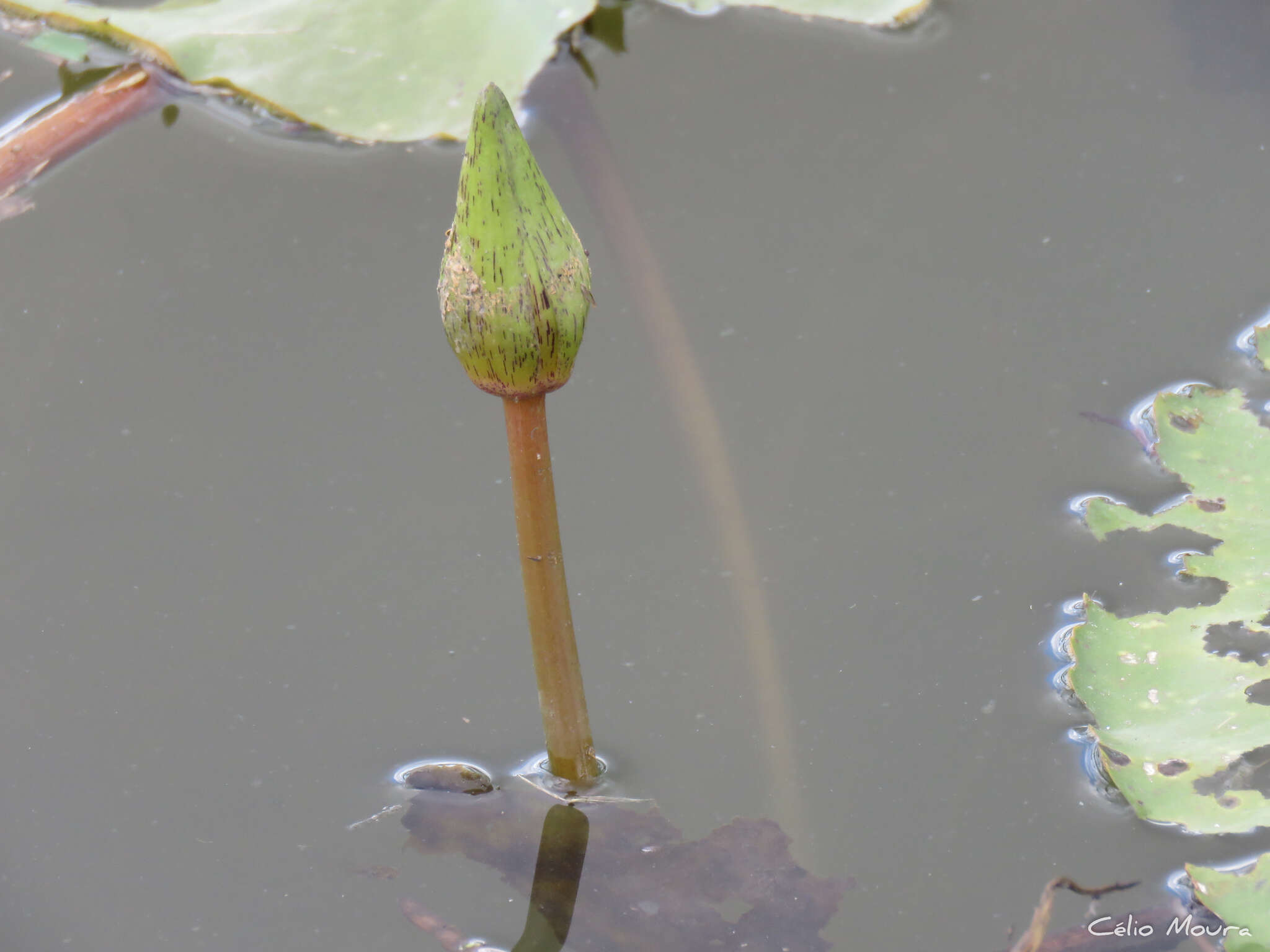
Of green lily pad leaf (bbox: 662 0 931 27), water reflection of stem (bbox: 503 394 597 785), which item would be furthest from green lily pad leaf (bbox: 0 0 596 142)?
water reflection of stem (bbox: 503 394 597 785)

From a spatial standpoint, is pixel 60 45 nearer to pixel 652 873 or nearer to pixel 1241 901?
pixel 652 873

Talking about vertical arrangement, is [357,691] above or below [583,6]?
below

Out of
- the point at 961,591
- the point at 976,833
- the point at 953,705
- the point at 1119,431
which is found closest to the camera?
the point at 976,833

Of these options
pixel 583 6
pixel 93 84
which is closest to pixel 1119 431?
pixel 583 6

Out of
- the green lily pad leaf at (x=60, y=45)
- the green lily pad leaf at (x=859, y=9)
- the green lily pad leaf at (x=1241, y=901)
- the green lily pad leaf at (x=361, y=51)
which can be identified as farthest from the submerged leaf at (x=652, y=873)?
the green lily pad leaf at (x=60, y=45)

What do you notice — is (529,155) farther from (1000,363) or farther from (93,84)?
(93,84)

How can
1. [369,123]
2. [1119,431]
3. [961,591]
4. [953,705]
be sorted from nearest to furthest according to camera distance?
[953,705]
[961,591]
[1119,431]
[369,123]

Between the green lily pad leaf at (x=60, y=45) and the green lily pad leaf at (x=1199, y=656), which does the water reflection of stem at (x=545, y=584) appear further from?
the green lily pad leaf at (x=60, y=45)

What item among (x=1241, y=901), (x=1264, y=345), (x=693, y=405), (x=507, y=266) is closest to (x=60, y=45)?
(x=693, y=405)

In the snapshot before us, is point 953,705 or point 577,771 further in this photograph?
point 953,705
